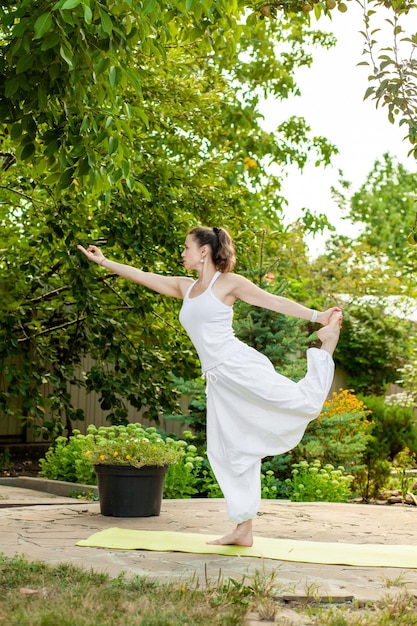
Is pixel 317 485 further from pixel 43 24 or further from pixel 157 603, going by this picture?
pixel 43 24

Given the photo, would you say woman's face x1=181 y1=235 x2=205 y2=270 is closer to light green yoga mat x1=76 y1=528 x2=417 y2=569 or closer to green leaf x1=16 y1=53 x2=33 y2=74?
green leaf x1=16 y1=53 x2=33 y2=74

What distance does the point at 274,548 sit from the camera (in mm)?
5680

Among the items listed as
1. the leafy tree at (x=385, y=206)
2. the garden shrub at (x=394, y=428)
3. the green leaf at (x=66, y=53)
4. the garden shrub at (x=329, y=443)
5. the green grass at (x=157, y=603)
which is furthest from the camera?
the leafy tree at (x=385, y=206)

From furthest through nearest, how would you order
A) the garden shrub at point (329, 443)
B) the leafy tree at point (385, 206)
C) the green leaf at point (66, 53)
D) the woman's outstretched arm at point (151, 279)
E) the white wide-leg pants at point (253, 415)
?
the leafy tree at point (385, 206)
the garden shrub at point (329, 443)
the woman's outstretched arm at point (151, 279)
the white wide-leg pants at point (253, 415)
the green leaf at point (66, 53)

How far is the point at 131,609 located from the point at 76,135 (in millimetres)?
3015

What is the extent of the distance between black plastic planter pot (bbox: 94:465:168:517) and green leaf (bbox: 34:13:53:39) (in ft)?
11.4

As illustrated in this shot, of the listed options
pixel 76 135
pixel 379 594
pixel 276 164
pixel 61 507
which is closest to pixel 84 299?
pixel 61 507

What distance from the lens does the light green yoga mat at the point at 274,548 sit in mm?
5383

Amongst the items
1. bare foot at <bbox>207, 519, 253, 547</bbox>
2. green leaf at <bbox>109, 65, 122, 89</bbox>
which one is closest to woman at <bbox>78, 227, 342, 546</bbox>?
bare foot at <bbox>207, 519, 253, 547</bbox>

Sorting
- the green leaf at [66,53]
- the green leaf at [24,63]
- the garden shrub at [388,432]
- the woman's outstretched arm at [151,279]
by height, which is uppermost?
the green leaf at [24,63]

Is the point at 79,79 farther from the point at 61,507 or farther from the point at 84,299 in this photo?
the point at 84,299

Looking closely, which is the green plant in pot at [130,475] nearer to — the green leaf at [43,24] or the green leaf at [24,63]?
the green leaf at [24,63]

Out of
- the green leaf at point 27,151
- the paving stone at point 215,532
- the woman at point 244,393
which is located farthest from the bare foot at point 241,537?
the green leaf at point 27,151

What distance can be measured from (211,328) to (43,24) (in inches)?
Result: 87.1
